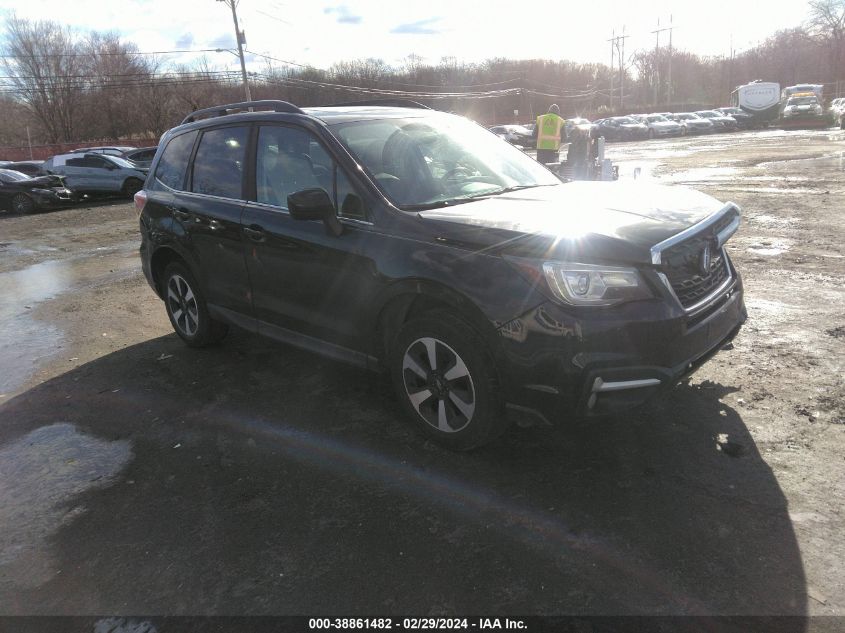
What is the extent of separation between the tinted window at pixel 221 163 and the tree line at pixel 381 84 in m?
42.8

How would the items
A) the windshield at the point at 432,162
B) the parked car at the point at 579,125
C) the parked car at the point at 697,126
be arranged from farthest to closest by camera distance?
the parked car at the point at 697,126 → the parked car at the point at 579,125 → the windshield at the point at 432,162

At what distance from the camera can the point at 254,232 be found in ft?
13.9

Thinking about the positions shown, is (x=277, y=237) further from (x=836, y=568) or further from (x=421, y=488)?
(x=836, y=568)

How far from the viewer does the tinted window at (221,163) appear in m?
4.50

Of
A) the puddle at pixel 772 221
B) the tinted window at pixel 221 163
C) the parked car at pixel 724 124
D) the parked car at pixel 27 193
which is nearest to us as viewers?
the tinted window at pixel 221 163

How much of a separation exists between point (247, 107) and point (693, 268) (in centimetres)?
338

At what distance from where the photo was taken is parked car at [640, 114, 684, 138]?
153 ft

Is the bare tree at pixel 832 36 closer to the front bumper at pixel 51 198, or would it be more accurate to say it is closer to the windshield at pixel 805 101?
the windshield at pixel 805 101

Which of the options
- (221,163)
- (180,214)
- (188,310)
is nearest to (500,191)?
(221,163)

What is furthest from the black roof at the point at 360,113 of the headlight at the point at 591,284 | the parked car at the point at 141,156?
the parked car at the point at 141,156

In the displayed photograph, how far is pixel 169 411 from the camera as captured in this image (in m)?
4.32

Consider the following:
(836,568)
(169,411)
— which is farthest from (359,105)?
(836,568)

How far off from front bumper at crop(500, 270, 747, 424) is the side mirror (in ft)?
4.29

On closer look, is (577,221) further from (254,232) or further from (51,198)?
(51,198)
